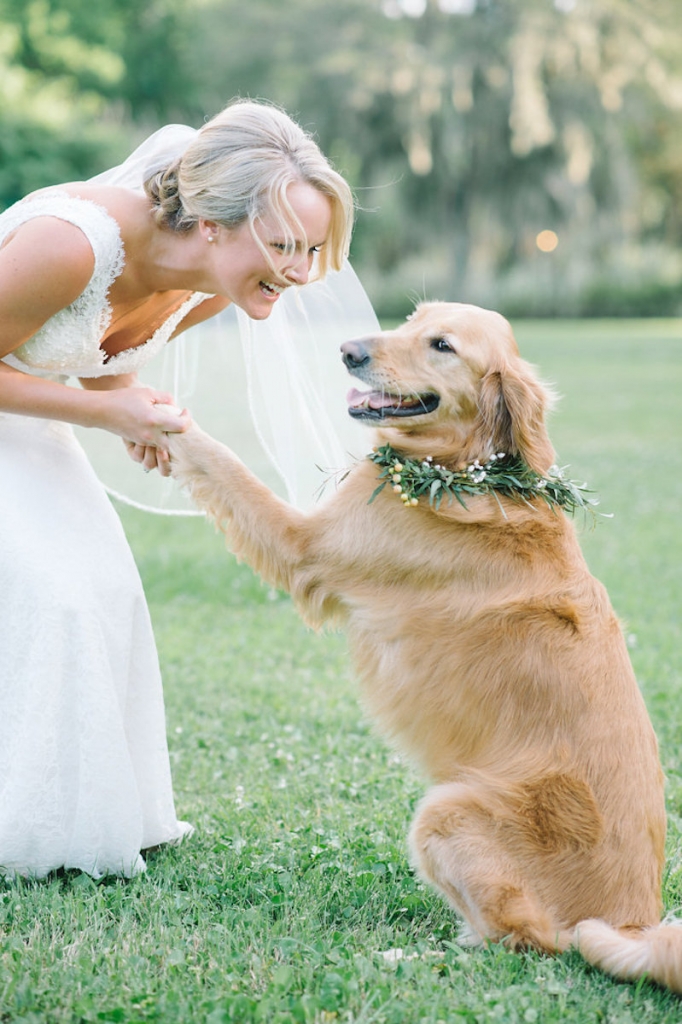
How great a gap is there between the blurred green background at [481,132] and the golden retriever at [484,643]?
2761 cm

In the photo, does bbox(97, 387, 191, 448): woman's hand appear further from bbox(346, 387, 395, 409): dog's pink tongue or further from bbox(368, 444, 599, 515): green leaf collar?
bbox(368, 444, 599, 515): green leaf collar

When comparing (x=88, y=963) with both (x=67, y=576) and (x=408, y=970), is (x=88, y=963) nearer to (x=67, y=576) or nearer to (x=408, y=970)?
(x=408, y=970)

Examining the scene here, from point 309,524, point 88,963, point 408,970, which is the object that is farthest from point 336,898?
point 309,524

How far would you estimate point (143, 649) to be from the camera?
13.2ft

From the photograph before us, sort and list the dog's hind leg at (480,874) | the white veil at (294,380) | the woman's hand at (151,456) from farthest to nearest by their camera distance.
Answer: the white veil at (294,380)
the woman's hand at (151,456)
the dog's hind leg at (480,874)

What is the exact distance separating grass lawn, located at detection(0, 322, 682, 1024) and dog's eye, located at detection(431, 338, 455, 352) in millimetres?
1443

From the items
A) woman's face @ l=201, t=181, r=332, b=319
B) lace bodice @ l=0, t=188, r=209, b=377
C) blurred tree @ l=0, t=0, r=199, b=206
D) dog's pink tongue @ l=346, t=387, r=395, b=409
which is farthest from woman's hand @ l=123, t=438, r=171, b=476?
blurred tree @ l=0, t=0, r=199, b=206

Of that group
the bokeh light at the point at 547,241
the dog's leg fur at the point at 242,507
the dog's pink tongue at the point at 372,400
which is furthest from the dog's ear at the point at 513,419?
the bokeh light at the point at 547,241

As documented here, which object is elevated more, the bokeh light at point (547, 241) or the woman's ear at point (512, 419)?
the woman's ear at point (512, 419)

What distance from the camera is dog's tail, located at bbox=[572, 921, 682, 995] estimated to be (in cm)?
306

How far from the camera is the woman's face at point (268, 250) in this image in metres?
3.75

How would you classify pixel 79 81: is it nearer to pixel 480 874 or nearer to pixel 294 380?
pixel 294 380

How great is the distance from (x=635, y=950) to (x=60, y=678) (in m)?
1.98

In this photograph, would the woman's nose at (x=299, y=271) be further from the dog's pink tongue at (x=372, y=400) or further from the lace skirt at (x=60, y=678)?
the lace skirt at (x=60, y=678)
